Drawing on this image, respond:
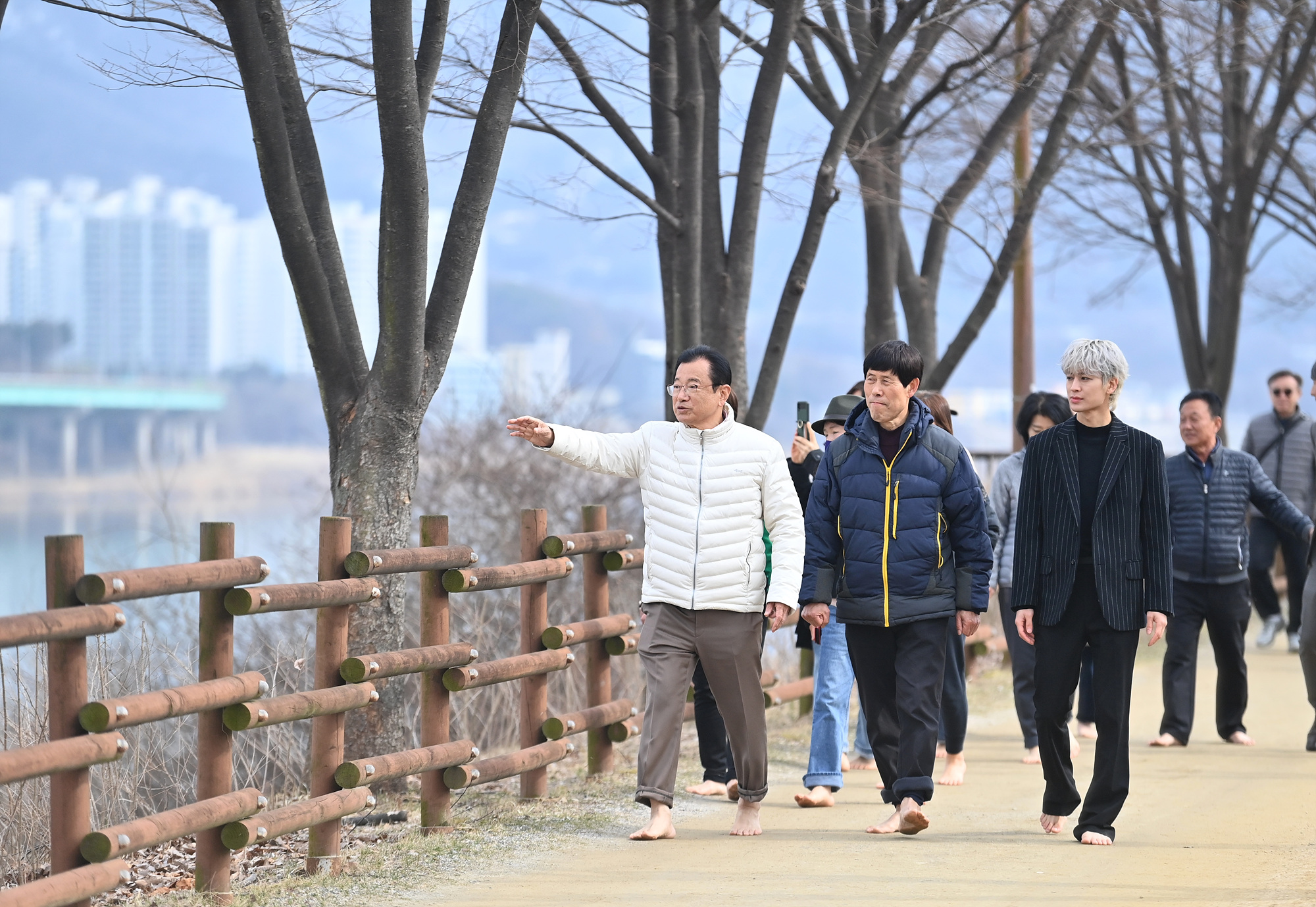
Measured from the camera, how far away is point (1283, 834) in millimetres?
6152

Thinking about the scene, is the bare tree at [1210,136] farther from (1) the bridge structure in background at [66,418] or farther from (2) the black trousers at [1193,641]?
(1) the bridge structure in background at [66,418]

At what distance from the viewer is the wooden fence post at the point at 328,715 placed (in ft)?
18.1

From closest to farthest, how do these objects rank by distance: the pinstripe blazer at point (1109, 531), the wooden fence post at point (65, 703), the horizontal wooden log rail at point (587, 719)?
1. the wooden fence post at point (65, 703)
2. the pinstripe blazer at point (1109, 531)
3. the horizontal wooden log rail at point (587, 719)

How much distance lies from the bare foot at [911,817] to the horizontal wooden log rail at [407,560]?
2056 millimetres

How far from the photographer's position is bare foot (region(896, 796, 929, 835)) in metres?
5.91

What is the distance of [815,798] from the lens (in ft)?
22.4

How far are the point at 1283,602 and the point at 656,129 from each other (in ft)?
34.2

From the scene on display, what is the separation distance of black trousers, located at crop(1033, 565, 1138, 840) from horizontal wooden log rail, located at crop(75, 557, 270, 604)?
3039 millimetres

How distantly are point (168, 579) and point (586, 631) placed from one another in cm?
284

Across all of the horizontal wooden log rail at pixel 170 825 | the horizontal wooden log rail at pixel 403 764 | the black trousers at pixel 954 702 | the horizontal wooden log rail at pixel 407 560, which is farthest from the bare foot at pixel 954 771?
the horizontal wooden log rail at pixel 170 825

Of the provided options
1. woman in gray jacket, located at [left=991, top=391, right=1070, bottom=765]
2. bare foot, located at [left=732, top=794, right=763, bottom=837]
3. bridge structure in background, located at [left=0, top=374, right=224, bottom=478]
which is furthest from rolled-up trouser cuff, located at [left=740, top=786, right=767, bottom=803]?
bridge structure in background, located at [left=0, top=374, right=224, bottom=478]

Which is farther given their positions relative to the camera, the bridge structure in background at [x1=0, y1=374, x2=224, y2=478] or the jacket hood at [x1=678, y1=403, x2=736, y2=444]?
the bridge structure in background at [x1=0, y1=374, x2=224, y2=478]

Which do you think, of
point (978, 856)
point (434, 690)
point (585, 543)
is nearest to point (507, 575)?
point (434, 690)

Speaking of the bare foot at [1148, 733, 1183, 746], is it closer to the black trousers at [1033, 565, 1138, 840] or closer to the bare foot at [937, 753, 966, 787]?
the bare foot at [937, 753, 966, 787]
